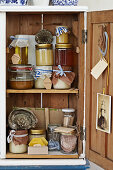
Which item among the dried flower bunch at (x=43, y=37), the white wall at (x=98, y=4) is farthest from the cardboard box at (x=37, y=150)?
the white wall at (x=98, y=4)

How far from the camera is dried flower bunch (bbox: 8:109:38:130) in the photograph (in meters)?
1.94

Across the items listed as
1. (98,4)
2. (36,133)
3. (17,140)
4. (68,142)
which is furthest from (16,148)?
(98,4)

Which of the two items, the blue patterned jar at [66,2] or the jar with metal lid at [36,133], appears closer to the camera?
the blue patterned jar at [66,2]

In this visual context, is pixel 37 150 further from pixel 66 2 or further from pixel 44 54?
pixel 66 2

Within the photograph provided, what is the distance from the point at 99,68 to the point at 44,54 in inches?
16.9

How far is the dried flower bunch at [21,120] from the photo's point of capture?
194 centimetres

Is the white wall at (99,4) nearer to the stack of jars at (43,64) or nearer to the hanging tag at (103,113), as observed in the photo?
the stack of jars at (43,64)

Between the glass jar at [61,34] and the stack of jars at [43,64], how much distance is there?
72mm

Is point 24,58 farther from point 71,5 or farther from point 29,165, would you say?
point 29,165

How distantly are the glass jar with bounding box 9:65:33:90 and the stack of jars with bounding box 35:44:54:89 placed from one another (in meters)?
0.06

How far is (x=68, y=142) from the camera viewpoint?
193 centimetres

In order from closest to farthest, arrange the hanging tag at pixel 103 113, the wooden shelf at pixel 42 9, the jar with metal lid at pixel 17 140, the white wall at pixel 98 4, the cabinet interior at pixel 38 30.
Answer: the hanging tag at pixel 103 113, the wooden shelf at pixel 42 9, the jar with metal lid at pixel 17 140, the cabinet interior at pixel 38 30, the white wall at pixel 98 4

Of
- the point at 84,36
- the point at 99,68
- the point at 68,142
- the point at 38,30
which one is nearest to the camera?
the point at 99,68

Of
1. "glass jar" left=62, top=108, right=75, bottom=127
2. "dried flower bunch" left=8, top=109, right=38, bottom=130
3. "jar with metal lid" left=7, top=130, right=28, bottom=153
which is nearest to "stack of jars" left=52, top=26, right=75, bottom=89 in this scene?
"glass jar" left=62, top=108, right=75, bottom=127
